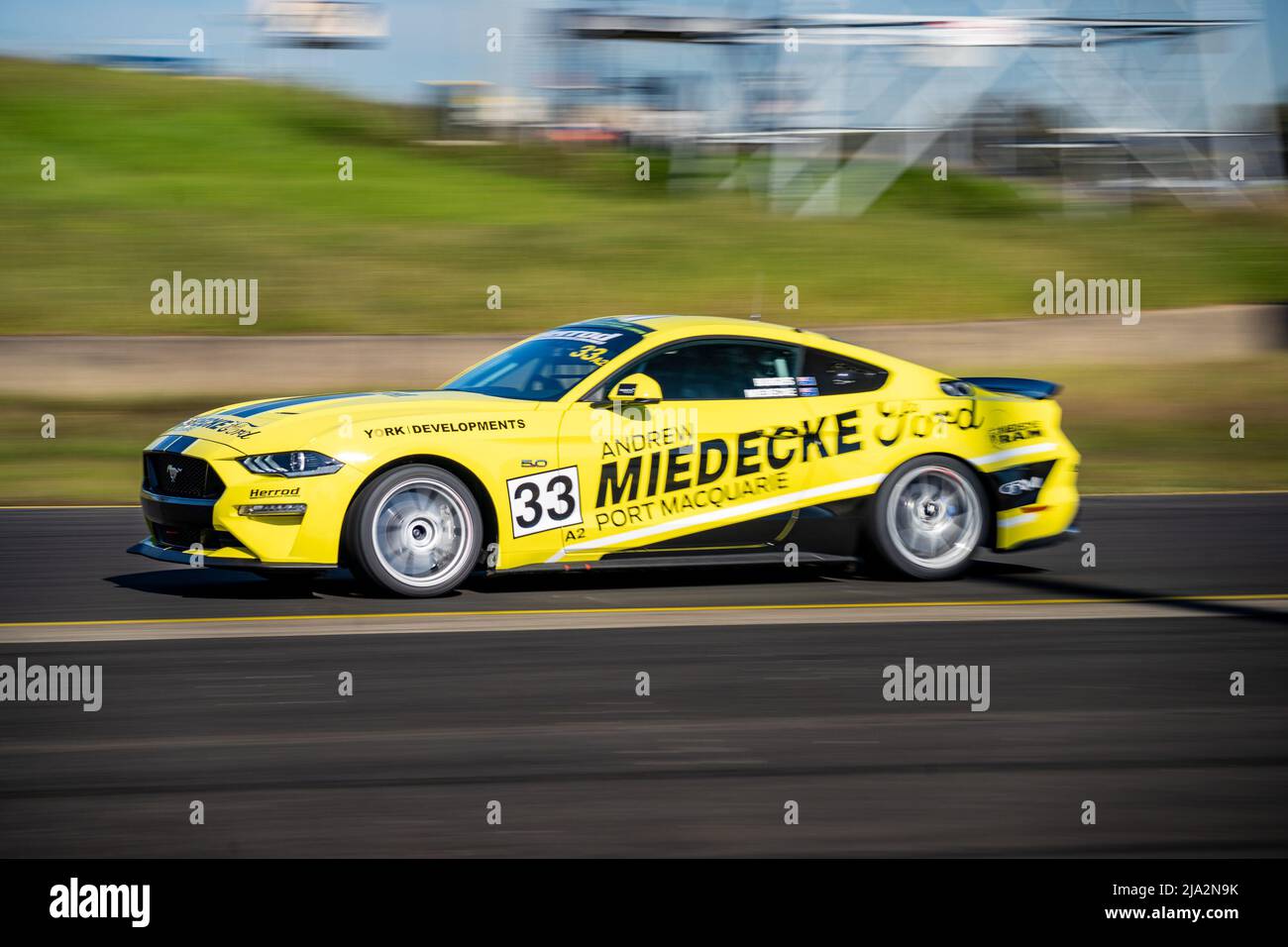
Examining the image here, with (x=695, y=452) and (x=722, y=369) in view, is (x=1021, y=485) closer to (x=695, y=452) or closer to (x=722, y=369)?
(x=722, y=369)

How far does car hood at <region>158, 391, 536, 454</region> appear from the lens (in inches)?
328

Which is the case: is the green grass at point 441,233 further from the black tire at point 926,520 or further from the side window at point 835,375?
the black tire at point 926,520

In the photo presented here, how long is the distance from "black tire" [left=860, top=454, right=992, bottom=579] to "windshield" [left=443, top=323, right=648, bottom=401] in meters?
1.72

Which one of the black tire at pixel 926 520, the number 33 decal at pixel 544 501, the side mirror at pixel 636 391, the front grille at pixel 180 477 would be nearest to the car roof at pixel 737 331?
the side mirror at pixel 636 391

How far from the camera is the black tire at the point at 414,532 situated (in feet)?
27.4

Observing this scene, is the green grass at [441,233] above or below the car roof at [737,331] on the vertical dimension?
above

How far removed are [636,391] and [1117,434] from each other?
38.9ft

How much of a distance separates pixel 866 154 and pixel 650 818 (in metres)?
30.3

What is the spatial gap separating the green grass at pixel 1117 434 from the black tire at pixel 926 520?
6.28 m

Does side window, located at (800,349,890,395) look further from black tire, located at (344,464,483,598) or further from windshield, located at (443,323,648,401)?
black tire, located at (344,464,483,598)

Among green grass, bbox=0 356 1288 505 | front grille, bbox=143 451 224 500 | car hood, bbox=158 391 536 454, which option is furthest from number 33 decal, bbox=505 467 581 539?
green grass, bbox=0 356 1288 505

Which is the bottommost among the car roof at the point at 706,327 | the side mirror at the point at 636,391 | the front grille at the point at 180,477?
the front grille at the point at 180,477

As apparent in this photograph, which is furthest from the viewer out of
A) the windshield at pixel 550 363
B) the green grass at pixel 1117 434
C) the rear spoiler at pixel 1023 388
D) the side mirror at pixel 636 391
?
the green grass at pixel 1117 434
